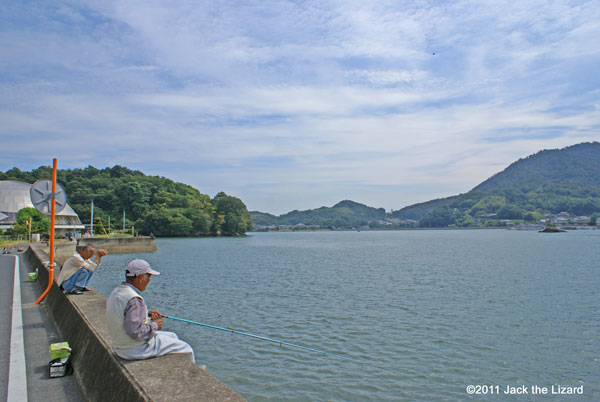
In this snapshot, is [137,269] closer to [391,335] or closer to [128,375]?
[128,375]

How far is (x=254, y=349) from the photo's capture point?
11570 millimetres

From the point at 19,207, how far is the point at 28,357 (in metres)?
127

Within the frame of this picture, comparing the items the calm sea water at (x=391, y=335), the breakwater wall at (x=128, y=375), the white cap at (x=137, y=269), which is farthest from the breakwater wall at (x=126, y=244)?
the white cap at (x=137, y=269)

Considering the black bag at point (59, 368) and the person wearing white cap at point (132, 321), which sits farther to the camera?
the black bag at point (59, 368)

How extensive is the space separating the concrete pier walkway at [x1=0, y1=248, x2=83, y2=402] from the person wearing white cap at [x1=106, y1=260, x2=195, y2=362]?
119cm

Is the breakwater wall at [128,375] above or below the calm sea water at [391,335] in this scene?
above

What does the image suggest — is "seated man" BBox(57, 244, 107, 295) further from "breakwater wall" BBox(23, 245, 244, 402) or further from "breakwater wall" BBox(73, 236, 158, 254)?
"breakwater wall" BBox(73, 236, 158, 254)

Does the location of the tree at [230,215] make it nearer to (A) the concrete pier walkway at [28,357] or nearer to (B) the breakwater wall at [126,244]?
(B) the breakwater wall at [126,244]

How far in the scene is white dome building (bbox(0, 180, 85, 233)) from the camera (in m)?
103

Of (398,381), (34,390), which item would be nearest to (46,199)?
(34,390)

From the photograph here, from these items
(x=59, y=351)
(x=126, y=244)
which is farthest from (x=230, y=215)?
(x=59, y=351)

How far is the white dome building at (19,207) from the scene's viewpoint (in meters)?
103

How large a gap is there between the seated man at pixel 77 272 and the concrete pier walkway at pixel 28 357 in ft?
2.73

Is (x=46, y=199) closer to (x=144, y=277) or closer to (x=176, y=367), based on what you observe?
(x=144, y=277)
